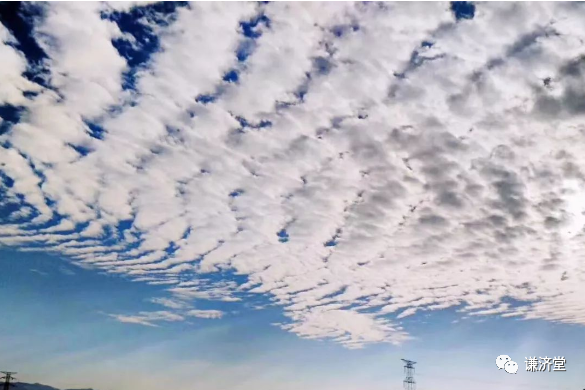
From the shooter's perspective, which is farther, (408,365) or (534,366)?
(408,365)

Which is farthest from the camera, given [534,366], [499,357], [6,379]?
[6,379]

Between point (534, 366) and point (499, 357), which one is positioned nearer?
point (534, 366)

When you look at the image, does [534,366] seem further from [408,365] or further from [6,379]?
[6,379]

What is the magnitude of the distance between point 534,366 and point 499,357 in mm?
8821

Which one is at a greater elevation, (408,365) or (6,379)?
(408,365)

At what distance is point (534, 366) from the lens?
185ft

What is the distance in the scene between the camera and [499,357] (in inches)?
2549

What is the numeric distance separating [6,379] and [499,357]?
16474 cm

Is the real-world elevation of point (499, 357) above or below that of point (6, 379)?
above

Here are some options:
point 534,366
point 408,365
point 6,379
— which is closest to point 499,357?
point 534,366

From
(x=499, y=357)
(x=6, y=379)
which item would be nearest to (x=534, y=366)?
(x=499, y=357)

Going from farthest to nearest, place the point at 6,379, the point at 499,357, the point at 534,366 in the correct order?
the point at 6,379 < the point at 499,357 < the point at 534,366

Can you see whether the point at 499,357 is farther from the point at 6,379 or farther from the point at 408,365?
the point at 6,379

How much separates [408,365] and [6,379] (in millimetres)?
148988
